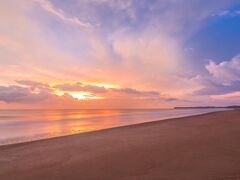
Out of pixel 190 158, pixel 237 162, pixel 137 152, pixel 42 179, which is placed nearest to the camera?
pixel 42 179

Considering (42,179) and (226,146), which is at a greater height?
(226,146)

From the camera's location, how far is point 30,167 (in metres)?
8.70

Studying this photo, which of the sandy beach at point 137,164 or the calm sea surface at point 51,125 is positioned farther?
the calm sea surface at point 51,125

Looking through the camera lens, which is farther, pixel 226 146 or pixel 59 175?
pixel 226 146

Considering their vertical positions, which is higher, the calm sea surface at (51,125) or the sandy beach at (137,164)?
the calm sea surface at (51,125)

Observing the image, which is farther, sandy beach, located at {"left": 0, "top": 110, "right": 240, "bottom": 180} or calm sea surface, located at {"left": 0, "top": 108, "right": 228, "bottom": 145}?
Answer: calm sea surface, located at {"left": 0, "top": 108, "right": 228, "bottom": 145}

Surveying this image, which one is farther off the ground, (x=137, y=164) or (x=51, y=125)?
(x=51, y=125)

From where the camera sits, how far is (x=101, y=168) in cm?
810

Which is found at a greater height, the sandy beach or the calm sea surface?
the calm sea surface

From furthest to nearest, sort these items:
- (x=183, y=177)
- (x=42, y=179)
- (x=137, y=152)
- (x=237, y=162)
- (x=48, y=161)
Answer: (x=137, y=152), (x=48, y=161), (x=237, y=162), (x=42, y=179), (x=183, y=177)

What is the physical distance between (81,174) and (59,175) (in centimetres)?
71

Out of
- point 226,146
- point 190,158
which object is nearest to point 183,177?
point 190,158

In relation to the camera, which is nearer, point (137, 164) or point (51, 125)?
point (137, 164)

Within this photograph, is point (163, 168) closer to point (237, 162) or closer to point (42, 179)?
point (237, 162)
